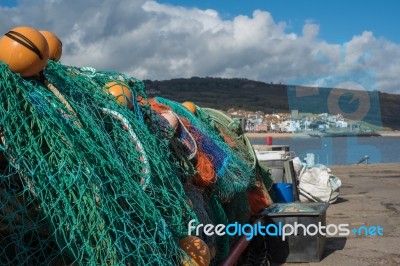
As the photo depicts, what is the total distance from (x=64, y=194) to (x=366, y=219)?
318 inches

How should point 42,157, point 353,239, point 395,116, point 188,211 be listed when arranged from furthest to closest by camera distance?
point 395,116
point 353,239
point 188,211
point 42,157

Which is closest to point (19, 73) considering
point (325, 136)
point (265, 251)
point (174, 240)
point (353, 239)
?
point (174, 240)

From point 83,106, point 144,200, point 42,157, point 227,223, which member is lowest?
point 227,223

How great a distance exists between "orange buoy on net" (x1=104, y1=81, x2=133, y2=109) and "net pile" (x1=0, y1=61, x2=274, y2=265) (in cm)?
6

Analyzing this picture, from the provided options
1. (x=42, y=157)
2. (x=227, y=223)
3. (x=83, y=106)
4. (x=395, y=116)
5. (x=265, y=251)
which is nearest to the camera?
(x=42, y=157)

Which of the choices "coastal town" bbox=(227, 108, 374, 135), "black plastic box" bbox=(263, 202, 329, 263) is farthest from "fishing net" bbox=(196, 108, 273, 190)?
"coastal town" bbox=(227, 108, 374, 135)

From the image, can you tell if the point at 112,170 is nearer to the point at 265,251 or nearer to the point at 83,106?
the point at 83,106

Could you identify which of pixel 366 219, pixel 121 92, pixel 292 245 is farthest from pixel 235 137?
pixel 366 219

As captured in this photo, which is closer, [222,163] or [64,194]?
[64,194]

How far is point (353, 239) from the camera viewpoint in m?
8.21

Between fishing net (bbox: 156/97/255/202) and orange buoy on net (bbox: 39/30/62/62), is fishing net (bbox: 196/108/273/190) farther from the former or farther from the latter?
orange buoy on net (bbox: 39/30/62/62)

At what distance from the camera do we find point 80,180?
2.92 m

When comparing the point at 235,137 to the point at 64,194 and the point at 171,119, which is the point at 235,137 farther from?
the point at 64,194

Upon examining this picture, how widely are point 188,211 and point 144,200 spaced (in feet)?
2.19
